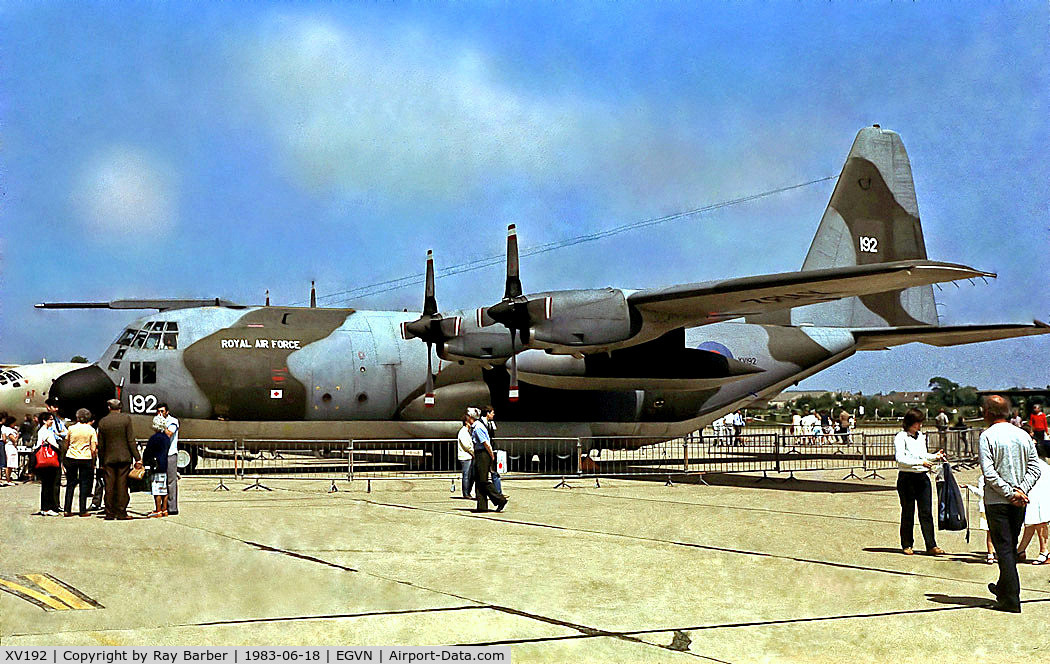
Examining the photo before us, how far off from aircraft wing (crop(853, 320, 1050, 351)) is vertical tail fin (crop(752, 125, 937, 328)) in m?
1.32

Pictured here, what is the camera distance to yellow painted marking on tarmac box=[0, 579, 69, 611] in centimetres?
690

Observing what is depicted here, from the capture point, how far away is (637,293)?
61.2 feet

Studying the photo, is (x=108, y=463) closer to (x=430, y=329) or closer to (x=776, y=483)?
(x=430, y=329)

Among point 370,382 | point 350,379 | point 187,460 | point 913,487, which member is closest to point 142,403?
point 187,460

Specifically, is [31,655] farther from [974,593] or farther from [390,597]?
[974,593]

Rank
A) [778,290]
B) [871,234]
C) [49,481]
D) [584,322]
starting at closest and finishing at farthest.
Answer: [49,481], [778,290], [584,322], [871,234]

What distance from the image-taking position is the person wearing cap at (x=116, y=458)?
12.9 metres

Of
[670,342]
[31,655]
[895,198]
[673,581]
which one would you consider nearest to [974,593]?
[673,581]

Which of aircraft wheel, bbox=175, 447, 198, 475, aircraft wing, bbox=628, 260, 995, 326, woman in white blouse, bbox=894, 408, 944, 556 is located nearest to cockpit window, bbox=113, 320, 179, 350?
aircraft wheel, bbox=175, 447, 198, 475

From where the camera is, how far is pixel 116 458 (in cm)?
1295

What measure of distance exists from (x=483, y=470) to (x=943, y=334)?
12695 mm

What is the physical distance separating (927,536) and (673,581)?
346 cm

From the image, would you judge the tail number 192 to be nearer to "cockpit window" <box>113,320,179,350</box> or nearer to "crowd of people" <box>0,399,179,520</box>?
"cockpit window" <box>113,320,179,350</box>

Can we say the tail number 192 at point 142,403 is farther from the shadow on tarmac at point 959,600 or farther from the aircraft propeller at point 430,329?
the shadow on tarmac at point 959,600
